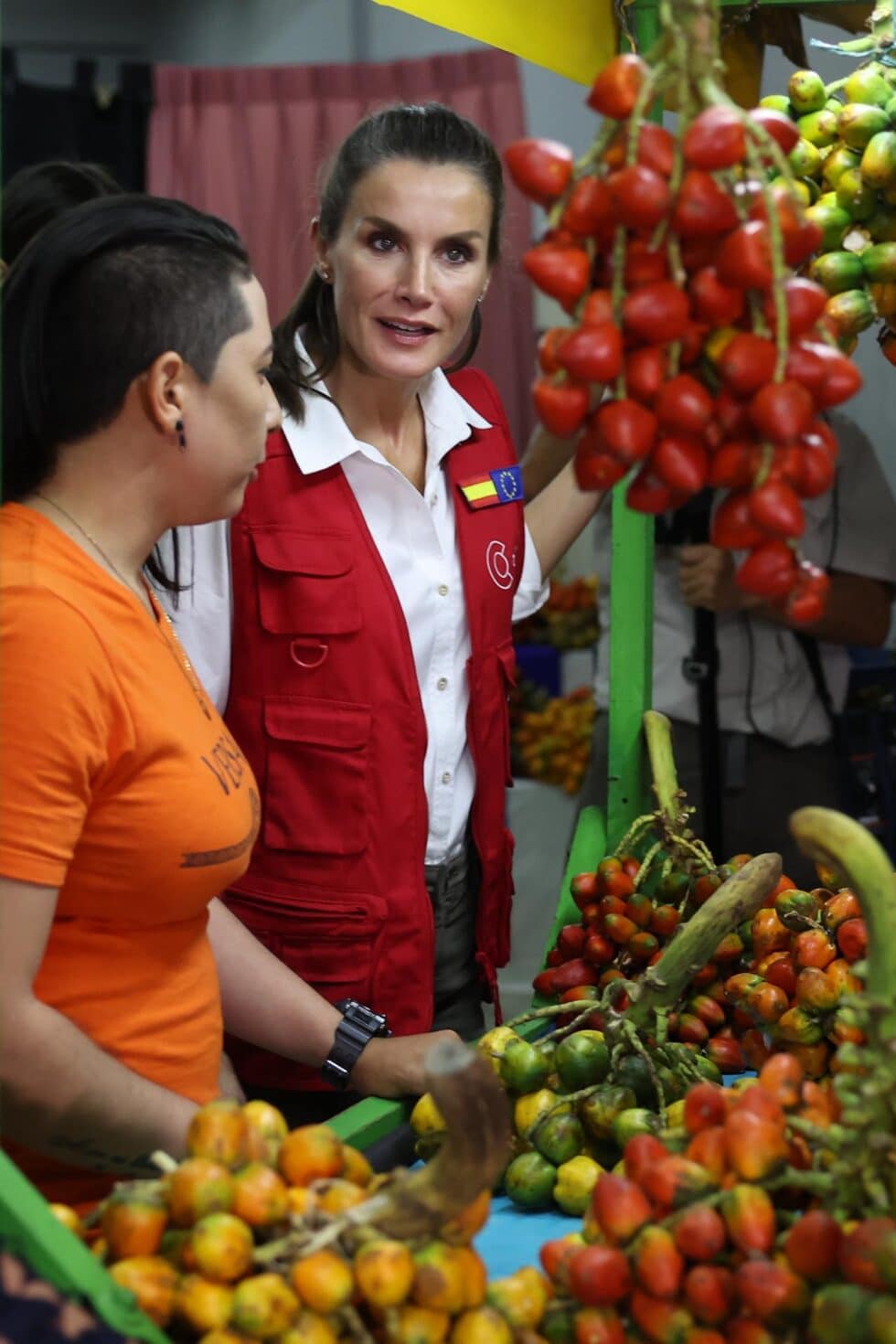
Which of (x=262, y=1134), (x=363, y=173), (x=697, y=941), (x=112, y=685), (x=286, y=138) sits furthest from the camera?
(x=286, y=138)

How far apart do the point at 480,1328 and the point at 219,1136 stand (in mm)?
186

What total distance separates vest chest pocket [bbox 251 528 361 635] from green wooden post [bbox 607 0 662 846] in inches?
14.4

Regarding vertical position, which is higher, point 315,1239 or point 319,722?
point 319,722

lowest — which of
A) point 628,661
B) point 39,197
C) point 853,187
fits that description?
point 628,661

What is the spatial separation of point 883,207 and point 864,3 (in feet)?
1.79

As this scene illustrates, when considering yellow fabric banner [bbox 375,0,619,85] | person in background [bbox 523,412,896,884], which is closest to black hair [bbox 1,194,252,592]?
yellow fabric banner [bbox 375,0,619,85]

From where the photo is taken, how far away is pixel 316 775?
186 cm

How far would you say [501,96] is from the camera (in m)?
4.37

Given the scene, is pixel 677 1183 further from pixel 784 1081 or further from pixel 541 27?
pixel 541 27

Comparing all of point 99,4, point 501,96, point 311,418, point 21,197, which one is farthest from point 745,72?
point 99,4

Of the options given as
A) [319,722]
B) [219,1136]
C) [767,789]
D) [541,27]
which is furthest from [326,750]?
[767,789]

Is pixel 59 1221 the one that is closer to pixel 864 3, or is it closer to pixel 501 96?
pixel 864 3

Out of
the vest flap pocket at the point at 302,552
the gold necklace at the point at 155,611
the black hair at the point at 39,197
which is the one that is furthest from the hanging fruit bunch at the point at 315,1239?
the black hair at the point at 39,197

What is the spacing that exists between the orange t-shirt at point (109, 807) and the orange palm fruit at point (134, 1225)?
0.85ft
